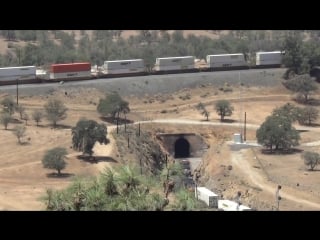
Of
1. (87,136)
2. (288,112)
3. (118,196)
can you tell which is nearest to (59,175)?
(87,136)

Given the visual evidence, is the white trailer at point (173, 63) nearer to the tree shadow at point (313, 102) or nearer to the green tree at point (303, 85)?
the green tree at point (303, 85)

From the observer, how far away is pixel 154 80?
3401 inches

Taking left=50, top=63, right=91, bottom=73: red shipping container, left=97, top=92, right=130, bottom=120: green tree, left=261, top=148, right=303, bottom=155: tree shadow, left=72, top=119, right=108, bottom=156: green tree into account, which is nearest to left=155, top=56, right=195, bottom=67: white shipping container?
left=50, top=63, right=91, bottom=73: red shipping container

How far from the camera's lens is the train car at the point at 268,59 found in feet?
307

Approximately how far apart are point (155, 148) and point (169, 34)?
7286cm

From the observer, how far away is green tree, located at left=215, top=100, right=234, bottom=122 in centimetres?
7531

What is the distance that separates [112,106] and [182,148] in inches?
360

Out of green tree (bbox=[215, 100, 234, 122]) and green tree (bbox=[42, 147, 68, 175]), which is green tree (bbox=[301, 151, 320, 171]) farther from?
green tree (bbox=[42, 147, 68, 175])

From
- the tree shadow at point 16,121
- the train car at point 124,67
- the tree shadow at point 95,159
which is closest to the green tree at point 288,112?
the tree shadow at point 95,159

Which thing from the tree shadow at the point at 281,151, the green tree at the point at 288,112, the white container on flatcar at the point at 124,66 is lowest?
the tree shadow at the point at 281,151

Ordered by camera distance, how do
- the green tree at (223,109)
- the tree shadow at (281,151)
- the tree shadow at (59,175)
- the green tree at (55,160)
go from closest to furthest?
the tree shadow at (59,175), the green tree at (55,160), the tree shadow at (281,151), the green tree at (223,109)

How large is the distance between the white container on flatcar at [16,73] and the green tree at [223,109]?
24.1m
